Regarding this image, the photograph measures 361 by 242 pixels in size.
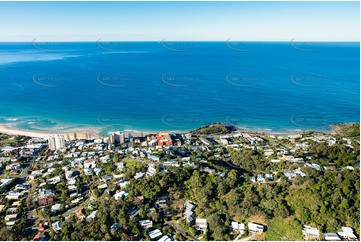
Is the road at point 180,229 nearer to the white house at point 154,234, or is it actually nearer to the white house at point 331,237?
the white house at point 154,234

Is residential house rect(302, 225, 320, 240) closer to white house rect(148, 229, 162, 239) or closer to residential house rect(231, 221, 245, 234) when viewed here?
residential house rect(231, 221, 245, 234)

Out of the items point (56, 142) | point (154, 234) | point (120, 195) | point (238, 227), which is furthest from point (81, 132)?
point (238, 227)

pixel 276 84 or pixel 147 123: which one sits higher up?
pixel 276 84

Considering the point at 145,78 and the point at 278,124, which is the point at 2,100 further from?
the point at 278,124

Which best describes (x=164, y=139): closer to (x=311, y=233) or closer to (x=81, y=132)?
(x=81, y=132)

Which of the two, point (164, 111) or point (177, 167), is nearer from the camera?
point (177, 167)

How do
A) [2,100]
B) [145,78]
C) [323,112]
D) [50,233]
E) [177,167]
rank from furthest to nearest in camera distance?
[145,78]
[2,100]
[323,112]
[177,167]
[50,233]

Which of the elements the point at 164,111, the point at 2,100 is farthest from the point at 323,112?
the point at 2,100
